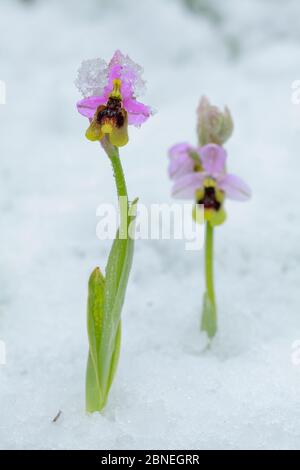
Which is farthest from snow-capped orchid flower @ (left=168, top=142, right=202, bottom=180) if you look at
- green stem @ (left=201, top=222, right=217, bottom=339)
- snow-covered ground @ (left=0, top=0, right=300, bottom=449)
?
snow-covered ground @ (left=0, top=0, right=300, bottom=449)

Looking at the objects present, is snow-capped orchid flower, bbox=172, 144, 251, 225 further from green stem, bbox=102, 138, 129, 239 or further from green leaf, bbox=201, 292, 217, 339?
green stem, bbox=102, 138, 129, 239

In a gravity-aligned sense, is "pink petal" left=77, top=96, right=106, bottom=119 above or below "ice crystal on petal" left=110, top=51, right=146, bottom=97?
below

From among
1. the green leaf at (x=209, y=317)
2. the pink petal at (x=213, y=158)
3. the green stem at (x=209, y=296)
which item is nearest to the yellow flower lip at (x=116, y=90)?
the pink petal at (x=213, y=158)

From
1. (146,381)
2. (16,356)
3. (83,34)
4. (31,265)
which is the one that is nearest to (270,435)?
(146,381)

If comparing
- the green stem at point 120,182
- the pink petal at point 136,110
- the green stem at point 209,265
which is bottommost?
the green stem at point 209,265

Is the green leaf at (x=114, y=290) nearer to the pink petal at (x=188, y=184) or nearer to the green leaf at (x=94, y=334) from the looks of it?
the green leaf at (x=94, y=334)

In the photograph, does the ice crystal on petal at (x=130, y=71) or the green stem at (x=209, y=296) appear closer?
the ice crystal on petal at (x=130, y=71)

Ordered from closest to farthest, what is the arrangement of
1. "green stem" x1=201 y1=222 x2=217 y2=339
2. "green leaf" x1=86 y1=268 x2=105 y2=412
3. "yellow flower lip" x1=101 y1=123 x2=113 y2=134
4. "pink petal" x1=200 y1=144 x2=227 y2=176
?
"yellow flower lip" x1=101 y1=123 x2=113 y2=134 < "green leaf" x1=86 y1=268 x2=105 y2=412 < "pink petal" x1=200 y1=144 x2=227 y2=176 < "green stem" x1=201 y1=222 x2=217 y2=339
